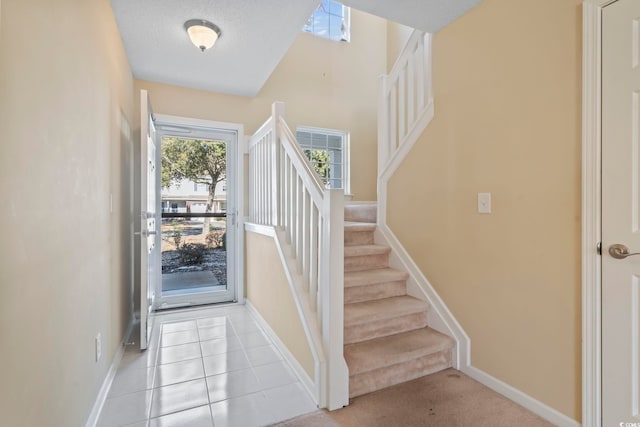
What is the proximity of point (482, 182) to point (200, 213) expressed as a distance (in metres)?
3.11

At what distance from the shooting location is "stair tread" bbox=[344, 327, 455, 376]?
2.04m

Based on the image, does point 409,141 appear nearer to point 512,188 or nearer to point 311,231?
point 512,188

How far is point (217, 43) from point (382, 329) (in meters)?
2.72

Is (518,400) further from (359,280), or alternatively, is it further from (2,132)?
(2,132)

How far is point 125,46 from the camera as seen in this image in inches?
107

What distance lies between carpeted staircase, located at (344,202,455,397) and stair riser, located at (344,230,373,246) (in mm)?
60

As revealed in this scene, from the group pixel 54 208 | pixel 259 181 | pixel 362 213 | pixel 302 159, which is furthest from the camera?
pixel 362 213

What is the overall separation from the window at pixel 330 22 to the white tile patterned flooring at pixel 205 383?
3.94 m

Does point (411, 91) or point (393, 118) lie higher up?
point (411, 91)

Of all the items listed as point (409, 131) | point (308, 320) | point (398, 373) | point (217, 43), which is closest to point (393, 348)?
point (398, 373)

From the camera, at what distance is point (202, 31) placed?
2371 millimetres

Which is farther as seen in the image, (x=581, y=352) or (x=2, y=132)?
(x=581, y=352)

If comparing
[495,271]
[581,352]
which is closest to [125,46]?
[495,271]
